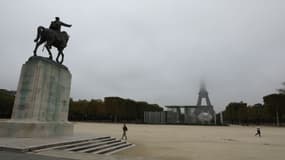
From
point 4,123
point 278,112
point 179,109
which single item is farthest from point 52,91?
point 179,109

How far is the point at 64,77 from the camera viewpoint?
19891mm

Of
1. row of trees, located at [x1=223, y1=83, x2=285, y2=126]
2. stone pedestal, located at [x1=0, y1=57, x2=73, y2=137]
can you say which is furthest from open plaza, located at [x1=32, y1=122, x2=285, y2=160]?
row of trees, located at [x1=223, y1=83, x2=285, y2=126]

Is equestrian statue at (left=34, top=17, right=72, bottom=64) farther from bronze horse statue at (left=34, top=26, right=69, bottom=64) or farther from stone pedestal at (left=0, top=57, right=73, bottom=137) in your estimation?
stone pedestal at (left=0, top=57, right=73, bottom=137)

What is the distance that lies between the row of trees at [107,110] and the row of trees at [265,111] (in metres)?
40.8

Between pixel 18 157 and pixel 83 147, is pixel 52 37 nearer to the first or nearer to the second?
pixel 83 147

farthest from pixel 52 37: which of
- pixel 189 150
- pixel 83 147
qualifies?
pixel 189 150

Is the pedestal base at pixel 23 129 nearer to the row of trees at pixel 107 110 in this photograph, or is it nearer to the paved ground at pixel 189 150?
the paved ground at pixel 189 150

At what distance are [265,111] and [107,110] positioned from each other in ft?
189

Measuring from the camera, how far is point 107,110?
83188 mm

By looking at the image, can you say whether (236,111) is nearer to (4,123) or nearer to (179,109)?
(179,109)

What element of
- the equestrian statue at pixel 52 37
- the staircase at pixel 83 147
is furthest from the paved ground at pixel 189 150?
the equestrian statue at pixel 52 37

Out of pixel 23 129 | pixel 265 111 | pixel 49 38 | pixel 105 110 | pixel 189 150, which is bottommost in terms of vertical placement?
pixel 189 150

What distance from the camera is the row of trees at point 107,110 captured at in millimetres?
83625

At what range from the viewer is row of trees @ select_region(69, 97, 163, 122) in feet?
274
